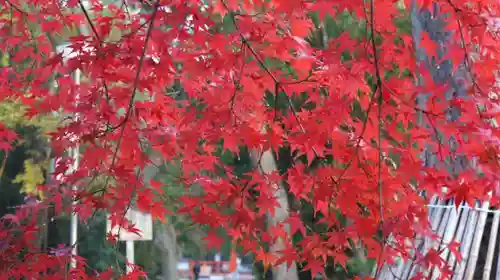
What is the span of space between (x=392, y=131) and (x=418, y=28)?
687 millimetres

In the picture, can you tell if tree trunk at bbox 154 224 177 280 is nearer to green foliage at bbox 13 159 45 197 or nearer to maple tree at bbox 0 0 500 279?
green foliage at bbox 13 159 45 197

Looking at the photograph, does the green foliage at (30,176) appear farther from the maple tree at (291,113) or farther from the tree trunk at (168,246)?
the maple tree at (291,113)

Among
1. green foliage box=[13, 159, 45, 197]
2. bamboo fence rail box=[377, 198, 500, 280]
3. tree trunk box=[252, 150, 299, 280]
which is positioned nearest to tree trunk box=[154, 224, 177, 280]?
green foliage box=[13, 159, 45, 197]

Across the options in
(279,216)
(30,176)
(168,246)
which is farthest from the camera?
(30,176)

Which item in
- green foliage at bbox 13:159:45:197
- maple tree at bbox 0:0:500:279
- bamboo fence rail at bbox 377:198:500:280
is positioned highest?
green foliage at bbox 13:159:45:197

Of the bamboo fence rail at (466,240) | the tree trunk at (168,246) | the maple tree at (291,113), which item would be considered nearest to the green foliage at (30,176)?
the tree trunk at (168,246)

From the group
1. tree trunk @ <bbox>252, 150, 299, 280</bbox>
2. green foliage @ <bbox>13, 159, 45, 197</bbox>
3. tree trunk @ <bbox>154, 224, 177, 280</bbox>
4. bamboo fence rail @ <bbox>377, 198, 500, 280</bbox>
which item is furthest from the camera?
green foliage @ <bbox>13, 159, 45, 197</bbox>

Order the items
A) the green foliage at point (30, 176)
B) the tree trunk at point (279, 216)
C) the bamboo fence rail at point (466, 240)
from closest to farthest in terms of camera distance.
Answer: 1. the bamboo fence rail at point (466, 240)
2. the tree trunk at point (279, 216)
3. the green foliage at point (30, 176)

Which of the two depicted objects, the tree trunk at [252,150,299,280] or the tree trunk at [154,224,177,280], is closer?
the tree trunk at [252,150,299,280]

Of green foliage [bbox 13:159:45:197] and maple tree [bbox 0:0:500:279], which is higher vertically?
green foliage [bbox 13:159:45:197]

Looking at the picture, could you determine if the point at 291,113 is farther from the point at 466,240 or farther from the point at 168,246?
the point at 168,246

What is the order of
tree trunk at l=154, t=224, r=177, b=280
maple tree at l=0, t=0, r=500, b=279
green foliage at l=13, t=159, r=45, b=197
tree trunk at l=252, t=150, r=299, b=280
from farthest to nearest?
green foliage at l=13, t=159, r=45, b=197
tree trunk at l=154, t=224, r=177, b=280
tree trunk at l=252, t=150, r=299, b=280
maple tree at l=0, t=0, r=500, b=279

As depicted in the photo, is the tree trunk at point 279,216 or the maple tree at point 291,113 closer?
the maple tree at point 291,113

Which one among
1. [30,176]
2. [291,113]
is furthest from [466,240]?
[30,176]
